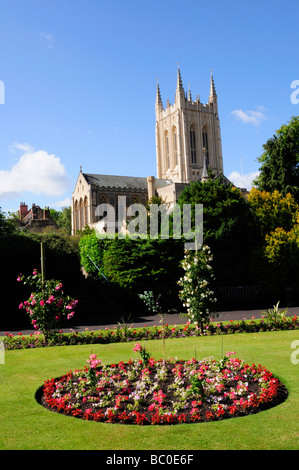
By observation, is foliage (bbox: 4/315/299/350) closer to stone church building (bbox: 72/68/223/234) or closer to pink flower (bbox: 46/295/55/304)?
pink flower (bbox: 46/295/55/304)

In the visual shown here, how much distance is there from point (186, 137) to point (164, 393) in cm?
8284

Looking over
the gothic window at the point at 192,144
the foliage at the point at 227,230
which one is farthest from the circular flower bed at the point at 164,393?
the gothic window at the point at 192,144

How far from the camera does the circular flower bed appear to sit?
19.4 ft

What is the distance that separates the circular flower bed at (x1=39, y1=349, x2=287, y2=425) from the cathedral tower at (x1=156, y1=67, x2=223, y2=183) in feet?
252

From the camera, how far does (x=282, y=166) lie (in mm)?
32469

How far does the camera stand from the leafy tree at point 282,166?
3216cm

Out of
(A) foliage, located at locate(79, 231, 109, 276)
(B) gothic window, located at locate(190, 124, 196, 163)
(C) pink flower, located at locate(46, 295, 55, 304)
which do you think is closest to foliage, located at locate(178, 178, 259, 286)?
(A) foliage, located at locate(79, 231, 109, 276)

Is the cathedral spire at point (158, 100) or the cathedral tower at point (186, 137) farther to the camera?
the cathedral spire at point (158, 100)

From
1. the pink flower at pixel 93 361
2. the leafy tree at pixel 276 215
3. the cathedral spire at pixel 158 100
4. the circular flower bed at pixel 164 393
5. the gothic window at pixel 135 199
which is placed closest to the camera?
the circular flower bed at pixel 164 393

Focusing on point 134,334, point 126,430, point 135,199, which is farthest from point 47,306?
point 135,199

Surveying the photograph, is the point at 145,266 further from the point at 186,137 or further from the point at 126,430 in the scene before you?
the point at 186,137

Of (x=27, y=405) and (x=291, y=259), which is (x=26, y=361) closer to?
(x=27, y=405)

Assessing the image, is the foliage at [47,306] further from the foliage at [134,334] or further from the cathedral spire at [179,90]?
the cathedral spire at [179,90]

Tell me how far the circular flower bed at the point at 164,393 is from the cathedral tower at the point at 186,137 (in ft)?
252
